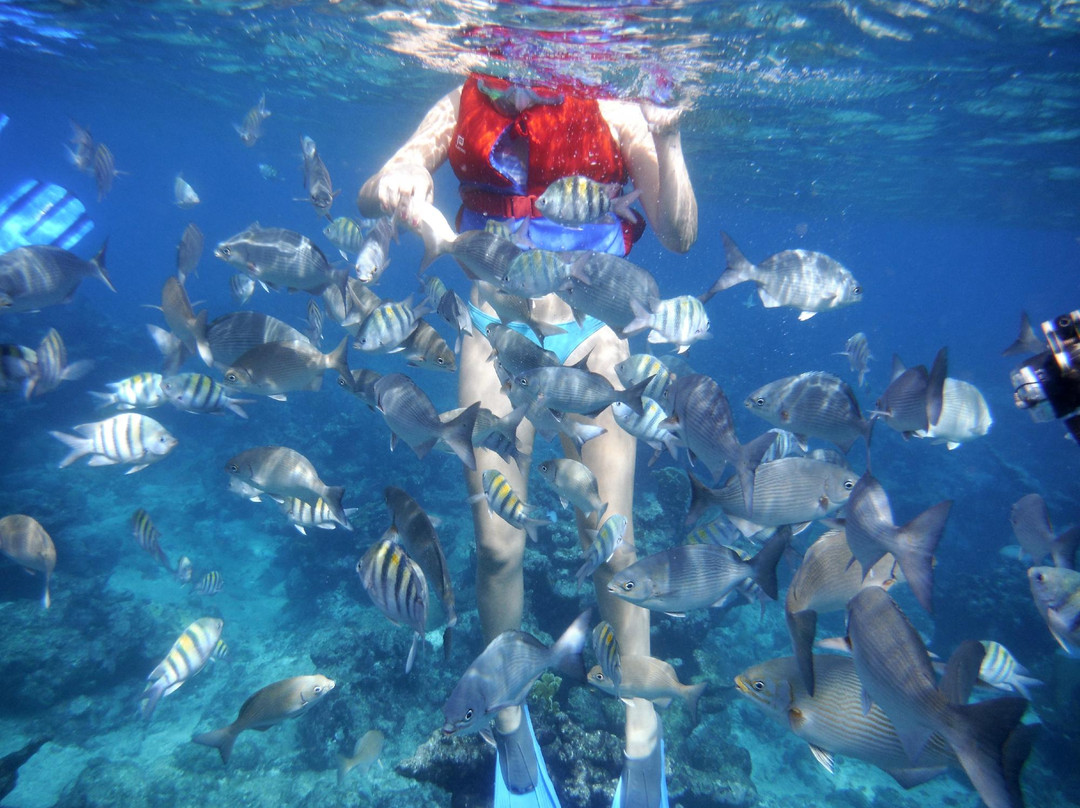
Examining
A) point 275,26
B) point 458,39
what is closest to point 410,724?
point 458,39

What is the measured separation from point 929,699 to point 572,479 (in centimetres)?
207

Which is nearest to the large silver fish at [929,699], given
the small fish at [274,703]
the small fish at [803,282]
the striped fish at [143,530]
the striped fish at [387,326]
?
the striped fish at [387,326]

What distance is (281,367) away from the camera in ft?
11.1

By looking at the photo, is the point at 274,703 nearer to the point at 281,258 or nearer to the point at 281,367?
the point at 281,367

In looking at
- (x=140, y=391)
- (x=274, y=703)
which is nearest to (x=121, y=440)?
(x=140, y=391)

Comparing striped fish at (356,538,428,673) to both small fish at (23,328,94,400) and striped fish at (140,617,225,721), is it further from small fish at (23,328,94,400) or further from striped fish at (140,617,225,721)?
small fish at (23,328,94,400)

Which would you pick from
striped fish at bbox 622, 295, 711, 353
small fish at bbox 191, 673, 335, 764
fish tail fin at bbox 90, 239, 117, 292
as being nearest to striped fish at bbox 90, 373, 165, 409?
fish tail fin at bbox 90, 239, 117, 292

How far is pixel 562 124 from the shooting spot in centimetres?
402

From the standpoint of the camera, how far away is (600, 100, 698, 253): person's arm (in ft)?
12.5

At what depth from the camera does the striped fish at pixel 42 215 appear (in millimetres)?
9438

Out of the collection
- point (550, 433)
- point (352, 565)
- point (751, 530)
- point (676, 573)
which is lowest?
point (352, 565)

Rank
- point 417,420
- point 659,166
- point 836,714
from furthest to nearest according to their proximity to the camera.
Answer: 1. point 659,166
2. point 417,420
3. point 836,714

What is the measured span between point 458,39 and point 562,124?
350 inches

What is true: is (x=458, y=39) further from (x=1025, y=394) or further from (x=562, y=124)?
(x=1025, y=394)
